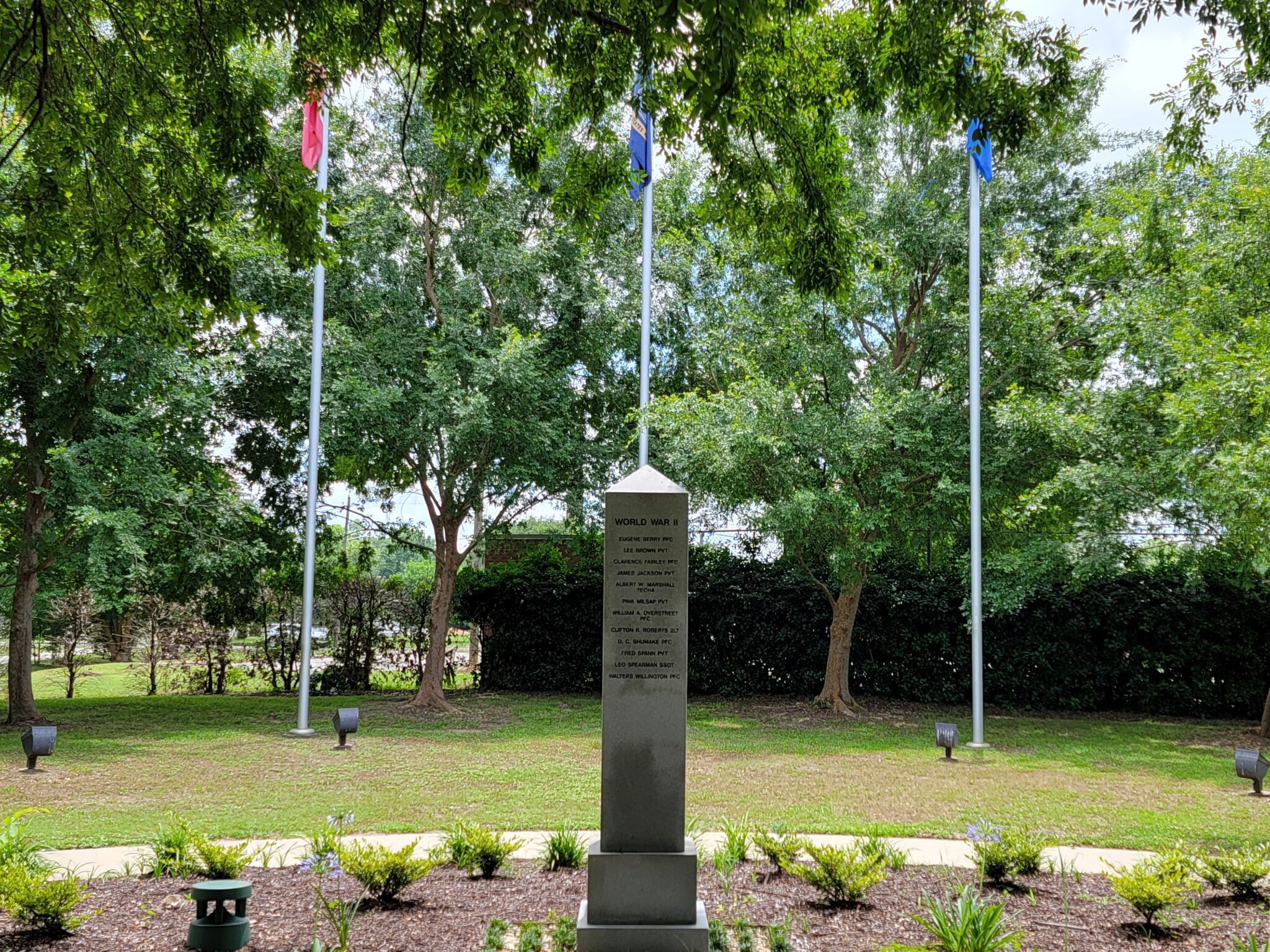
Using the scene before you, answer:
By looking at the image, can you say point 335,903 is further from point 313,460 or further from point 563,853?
point 313,460

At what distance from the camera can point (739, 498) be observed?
568 inches

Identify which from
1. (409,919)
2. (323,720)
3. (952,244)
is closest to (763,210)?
(409,919)

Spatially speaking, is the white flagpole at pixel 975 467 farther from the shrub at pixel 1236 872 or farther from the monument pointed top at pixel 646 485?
the monument pointed top at pixel 646 485

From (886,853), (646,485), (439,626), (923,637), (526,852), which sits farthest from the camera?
(923,637)

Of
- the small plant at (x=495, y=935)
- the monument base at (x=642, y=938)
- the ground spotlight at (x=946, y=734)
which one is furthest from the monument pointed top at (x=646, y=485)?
the ground spotlight at (x=946, y=734)

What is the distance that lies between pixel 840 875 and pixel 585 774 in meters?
5.48

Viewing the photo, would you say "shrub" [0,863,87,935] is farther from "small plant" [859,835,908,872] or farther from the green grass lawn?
"small plant" [859,835,908,872]

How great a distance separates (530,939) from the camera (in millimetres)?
4875

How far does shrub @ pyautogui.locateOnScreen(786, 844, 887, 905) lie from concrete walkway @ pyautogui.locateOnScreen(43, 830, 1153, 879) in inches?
36.8

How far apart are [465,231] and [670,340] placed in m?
4.14

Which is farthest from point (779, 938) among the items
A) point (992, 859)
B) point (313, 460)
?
point (313, 460)

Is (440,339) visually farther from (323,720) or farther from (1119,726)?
(1119,726)

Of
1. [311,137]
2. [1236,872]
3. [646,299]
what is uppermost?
[311,137]

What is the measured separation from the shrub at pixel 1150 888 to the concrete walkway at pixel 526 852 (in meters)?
0.55
